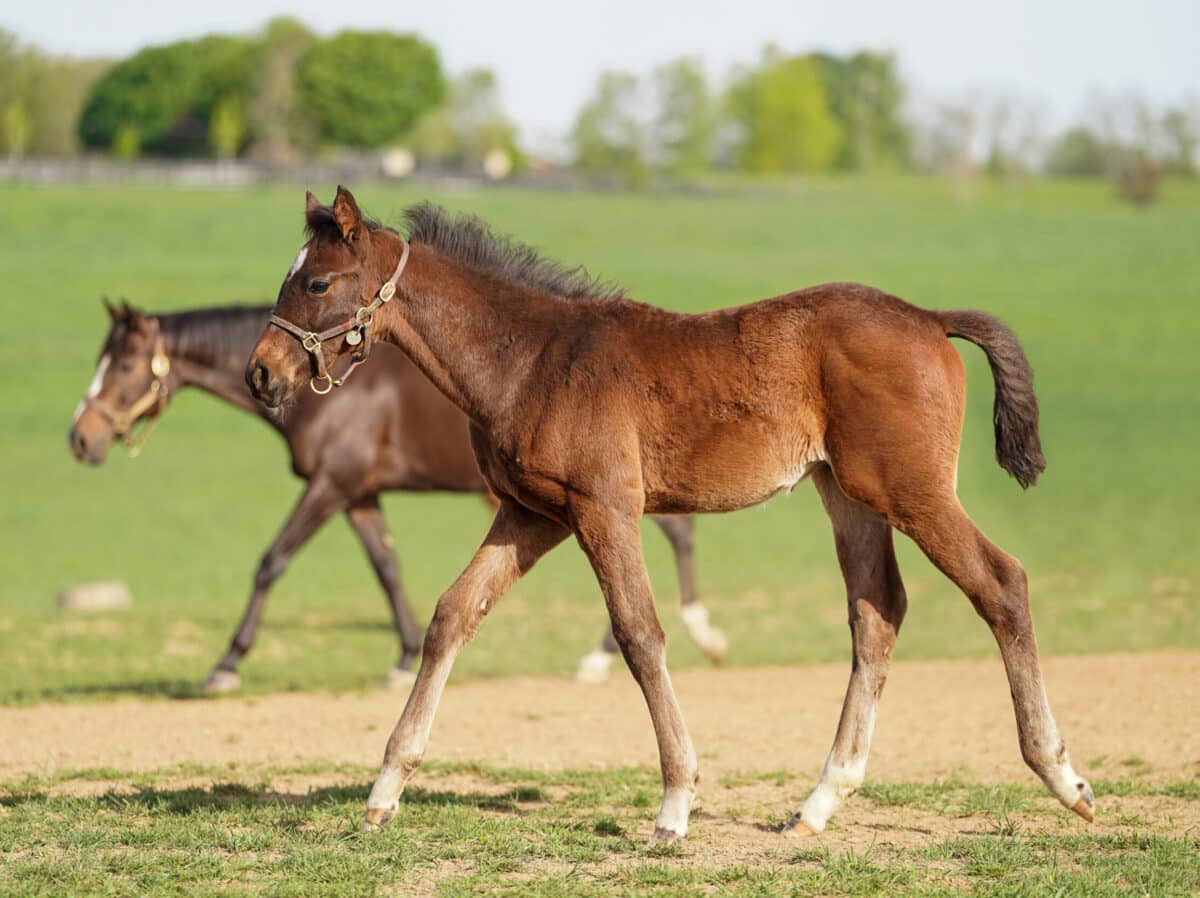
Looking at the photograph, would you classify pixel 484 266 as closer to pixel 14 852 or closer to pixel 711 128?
pixel 14 852

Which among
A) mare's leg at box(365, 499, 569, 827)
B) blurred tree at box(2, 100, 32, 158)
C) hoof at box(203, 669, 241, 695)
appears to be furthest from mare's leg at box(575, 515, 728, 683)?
blurred tree at box(2, 100, 32, 158)

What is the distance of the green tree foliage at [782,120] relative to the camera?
319ft

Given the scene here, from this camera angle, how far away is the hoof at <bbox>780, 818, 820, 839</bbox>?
6.23 meters

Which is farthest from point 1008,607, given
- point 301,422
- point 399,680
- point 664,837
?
point 301,422

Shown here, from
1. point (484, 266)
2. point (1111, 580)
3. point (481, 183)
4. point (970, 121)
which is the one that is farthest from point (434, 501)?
point (970, 121)

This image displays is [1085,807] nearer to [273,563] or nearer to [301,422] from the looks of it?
[273,563]

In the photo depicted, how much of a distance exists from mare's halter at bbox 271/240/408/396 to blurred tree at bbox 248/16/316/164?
67034 mm

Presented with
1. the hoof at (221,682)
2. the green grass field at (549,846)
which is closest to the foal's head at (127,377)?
the hoof at (221,682)

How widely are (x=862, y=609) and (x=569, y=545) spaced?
16608mm

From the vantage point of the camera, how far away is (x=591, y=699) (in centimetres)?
1046

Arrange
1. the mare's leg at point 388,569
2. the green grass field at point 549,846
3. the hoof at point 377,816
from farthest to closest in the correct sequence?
the mare's leg at point 388,569 < the hoof at point 377,816 < the green grass field at point 549,846

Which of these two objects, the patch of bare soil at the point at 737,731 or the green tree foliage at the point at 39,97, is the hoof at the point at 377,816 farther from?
the green tree foliage at the point at 39,97

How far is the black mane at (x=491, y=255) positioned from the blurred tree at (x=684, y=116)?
93362 mm

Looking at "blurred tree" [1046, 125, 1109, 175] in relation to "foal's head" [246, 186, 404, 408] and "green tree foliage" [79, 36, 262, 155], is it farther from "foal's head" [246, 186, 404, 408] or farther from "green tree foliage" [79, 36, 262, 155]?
"foal's head" [246, 186, 404, 408]
